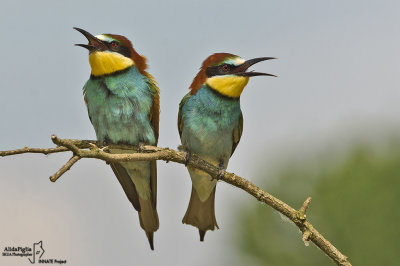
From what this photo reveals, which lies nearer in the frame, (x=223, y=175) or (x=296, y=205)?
(x=223, y=175)

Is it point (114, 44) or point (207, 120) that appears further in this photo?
point (207, 120)

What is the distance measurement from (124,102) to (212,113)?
526 mm

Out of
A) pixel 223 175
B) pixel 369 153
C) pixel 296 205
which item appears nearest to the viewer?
pixel 223 175

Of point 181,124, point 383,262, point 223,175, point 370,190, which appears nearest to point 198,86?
point 181,124

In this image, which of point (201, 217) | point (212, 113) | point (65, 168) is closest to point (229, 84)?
point (212, 113)

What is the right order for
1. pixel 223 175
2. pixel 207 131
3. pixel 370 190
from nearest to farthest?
pixel 223 175 → pixel 207 131 → pixel 370 190

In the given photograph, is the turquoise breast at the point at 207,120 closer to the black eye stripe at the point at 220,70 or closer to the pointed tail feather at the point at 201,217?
the black eye stripe at the point at 220,70

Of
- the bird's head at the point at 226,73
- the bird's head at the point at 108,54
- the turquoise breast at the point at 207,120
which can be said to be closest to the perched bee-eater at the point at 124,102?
the bird's head at the point at 108,54

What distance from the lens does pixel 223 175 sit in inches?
114

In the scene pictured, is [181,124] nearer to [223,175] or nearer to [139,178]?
[139,178]

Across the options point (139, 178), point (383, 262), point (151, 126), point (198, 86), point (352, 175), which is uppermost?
point (198, 86)

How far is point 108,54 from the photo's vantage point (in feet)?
12.4

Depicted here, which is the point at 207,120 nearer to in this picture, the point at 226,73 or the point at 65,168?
the point at 226,73

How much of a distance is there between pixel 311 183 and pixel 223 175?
10.7 meters
